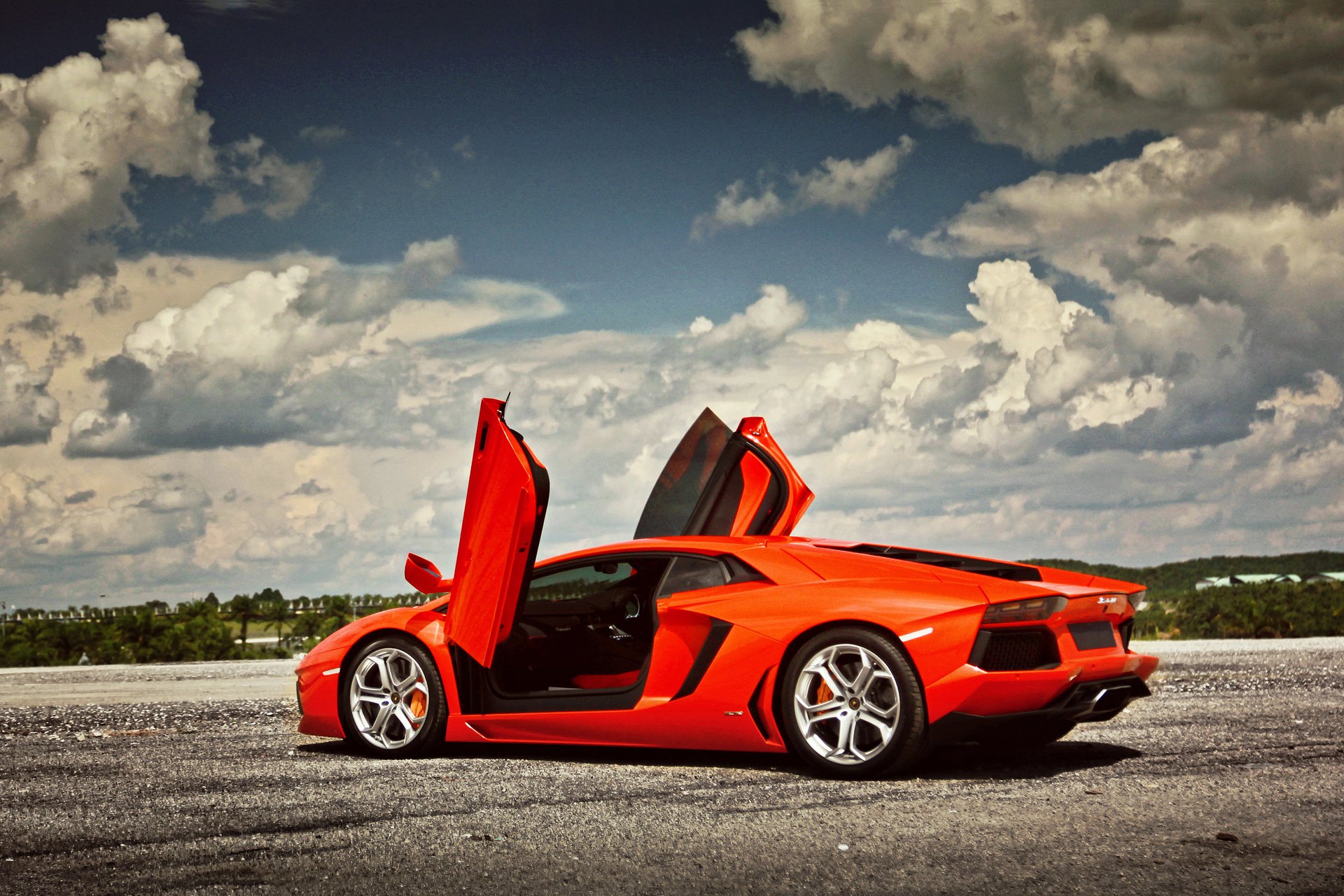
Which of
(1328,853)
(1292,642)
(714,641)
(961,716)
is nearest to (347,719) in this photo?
(714,641)

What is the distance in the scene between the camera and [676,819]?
4609 millimetres

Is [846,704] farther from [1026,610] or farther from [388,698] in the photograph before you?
[388,698]

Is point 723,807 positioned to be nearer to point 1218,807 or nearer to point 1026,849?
point 1026,849

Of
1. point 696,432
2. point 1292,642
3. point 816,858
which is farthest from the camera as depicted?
point 1292,642

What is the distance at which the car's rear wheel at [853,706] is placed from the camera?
17.7ft

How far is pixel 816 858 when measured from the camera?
3902 mm

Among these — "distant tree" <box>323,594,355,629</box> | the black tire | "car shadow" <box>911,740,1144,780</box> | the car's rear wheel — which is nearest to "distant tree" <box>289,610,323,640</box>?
"distant tree" <box>323,594,355,629</box>

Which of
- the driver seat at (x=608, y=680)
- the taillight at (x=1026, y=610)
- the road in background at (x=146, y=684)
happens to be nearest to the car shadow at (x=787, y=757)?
the driver seat at (x=608, y=680)

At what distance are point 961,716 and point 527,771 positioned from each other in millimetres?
2110

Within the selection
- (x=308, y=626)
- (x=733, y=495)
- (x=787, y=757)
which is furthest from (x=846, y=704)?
(x=308, y=626)

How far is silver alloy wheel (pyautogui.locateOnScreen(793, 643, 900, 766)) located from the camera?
5473 millimetres

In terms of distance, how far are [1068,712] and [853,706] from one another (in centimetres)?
96

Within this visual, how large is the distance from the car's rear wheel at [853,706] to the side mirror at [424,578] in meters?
2.20

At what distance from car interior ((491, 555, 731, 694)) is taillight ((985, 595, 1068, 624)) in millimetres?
1901
